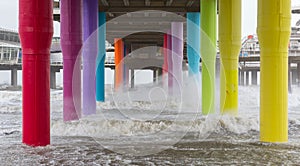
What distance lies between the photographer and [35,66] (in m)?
10.9

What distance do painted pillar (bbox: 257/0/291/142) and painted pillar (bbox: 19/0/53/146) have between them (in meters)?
5.15

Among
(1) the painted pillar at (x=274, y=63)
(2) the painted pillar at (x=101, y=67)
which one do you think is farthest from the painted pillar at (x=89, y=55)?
(1) the painted pillar at (x=274, y=63)

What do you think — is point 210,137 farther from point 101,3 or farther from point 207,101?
point 101,3

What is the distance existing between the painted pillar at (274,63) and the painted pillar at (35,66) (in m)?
5.15

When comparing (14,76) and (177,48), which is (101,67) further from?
(14,76)

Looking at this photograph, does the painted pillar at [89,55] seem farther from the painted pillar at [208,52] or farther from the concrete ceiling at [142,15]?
the painted pillar at [208,52]

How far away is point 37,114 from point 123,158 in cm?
240

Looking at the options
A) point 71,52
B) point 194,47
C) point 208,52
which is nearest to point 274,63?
point 71,52

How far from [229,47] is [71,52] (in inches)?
237

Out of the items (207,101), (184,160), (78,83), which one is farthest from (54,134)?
(207,101)

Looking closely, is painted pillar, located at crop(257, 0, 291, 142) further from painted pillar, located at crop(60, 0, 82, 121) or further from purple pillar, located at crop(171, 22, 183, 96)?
purple pillar, located at crop(171, 22, 183, 96)

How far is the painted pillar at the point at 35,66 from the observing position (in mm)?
10750

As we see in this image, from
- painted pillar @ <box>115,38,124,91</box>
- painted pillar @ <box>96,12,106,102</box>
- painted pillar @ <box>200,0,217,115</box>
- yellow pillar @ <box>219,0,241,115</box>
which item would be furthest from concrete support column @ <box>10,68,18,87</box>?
yellow pillar @ <box>219,0,241,115</box>

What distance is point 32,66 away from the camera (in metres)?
10.9
